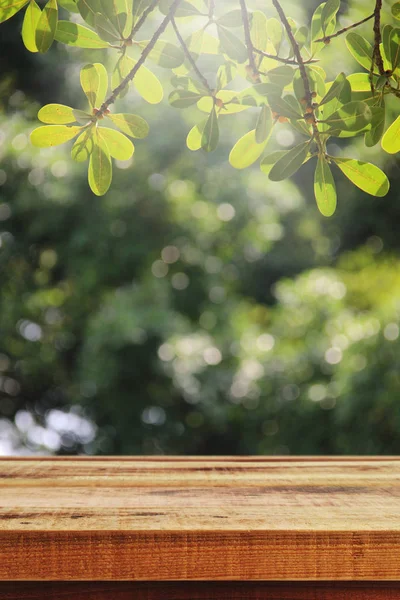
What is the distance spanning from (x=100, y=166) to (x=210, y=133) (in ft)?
0.41

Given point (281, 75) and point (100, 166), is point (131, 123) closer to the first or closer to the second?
point (100, 166)

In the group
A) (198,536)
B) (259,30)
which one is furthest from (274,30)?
(198,536)

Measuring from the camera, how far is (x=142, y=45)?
2.08 feet

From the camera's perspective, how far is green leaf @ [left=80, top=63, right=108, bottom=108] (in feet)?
1.98

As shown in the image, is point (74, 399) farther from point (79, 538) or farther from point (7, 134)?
point (79, 538)

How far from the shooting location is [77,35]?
0.62 meters

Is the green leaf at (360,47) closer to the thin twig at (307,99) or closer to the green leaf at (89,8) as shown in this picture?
the thin twig at (307,99)

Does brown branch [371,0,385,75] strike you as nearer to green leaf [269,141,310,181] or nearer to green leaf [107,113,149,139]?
green leaf [269,141,310,181]

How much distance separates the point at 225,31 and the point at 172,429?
12.9 ft

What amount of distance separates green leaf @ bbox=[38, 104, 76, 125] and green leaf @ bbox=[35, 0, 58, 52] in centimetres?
5

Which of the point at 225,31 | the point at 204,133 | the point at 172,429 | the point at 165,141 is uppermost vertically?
the point at 165,141

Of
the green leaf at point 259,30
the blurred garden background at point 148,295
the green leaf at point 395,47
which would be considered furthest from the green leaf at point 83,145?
the blurred garden background at point 148,295

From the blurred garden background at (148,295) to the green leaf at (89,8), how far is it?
3024mm

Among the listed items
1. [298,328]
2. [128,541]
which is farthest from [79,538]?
[298,328]
